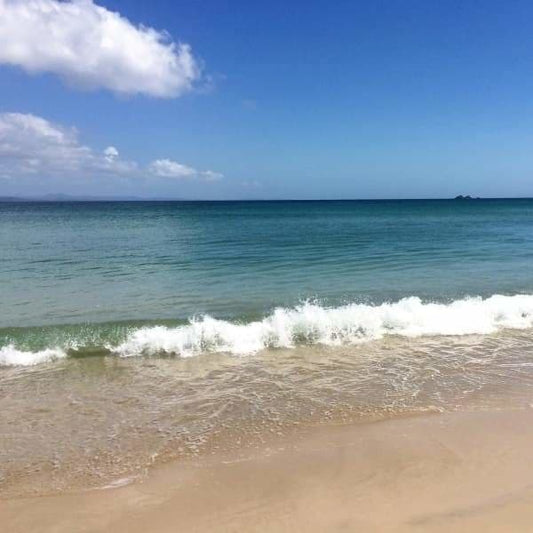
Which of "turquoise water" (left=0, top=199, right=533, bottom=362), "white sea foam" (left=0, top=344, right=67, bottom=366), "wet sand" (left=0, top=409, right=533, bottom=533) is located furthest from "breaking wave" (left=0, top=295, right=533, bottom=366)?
"wet sand" (left=0, top=409, right=533, bottom=533)

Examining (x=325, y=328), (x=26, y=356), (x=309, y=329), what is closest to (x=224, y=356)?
(x=309, y=329)

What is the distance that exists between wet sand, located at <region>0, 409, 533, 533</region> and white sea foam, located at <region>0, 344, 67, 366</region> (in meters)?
5.23

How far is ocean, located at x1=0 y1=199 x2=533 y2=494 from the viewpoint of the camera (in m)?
6.39

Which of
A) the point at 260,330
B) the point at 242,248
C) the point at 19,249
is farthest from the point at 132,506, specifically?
the point at 19,249

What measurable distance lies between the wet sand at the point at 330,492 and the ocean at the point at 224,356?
51 centimetres

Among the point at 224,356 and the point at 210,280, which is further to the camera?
the point at 210,280

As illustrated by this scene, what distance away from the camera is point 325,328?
Result: 11.3m

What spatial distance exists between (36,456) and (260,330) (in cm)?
593

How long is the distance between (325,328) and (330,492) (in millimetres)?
6424

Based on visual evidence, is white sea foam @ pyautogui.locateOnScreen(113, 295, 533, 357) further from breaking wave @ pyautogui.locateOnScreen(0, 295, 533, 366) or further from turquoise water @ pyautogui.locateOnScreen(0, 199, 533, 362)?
turquoise water @ pyautogui.locateOnScreen(0, 199, 533, 362)

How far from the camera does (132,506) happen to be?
4.85 m

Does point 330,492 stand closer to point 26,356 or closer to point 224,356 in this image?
point 224,356

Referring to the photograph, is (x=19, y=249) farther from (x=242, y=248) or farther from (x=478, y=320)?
(x=478, y=320)

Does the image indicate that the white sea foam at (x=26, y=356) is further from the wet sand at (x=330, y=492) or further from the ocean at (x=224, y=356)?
the wet sand at (x=330, y=492)
